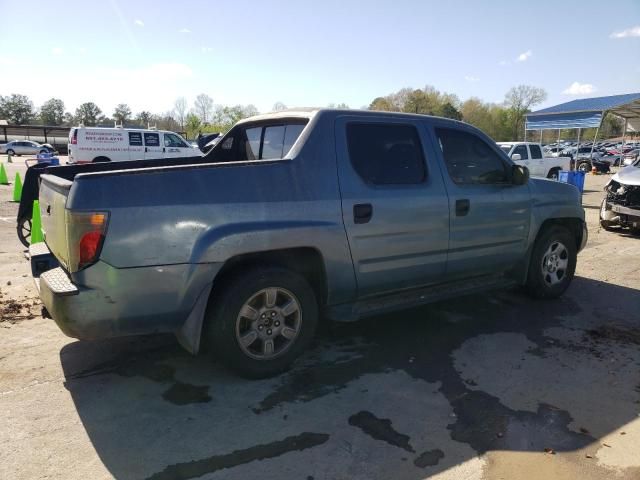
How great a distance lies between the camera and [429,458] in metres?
2.78

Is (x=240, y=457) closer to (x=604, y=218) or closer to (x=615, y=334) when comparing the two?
(x=615, y=334)

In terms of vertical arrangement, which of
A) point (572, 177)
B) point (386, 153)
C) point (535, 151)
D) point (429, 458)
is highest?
point (535, 151)

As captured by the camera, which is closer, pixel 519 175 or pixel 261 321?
pixel 261 321

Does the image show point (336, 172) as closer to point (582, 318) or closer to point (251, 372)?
point (251, 372)

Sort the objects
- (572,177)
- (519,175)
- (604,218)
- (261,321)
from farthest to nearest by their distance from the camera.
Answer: (572,177) < (604,218) < (519,175) < (261,321)

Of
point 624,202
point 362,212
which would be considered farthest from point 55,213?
point 624,202

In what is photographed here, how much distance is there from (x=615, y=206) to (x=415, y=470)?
29.1ft

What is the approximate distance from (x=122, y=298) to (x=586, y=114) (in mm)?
24515

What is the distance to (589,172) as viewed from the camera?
3347 cm

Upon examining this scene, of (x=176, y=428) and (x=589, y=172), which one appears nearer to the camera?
(x=176, y=428)

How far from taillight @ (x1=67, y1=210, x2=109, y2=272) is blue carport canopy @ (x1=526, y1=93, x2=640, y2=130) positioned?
77.2 feet

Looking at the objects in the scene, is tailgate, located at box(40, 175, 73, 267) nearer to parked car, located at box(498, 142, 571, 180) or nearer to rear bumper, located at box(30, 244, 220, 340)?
rear bumper, located at box(30, 244, 220, 340)

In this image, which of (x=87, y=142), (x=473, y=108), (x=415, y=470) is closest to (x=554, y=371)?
(x=415, y=470)

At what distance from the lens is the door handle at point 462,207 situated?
442 centimetres
